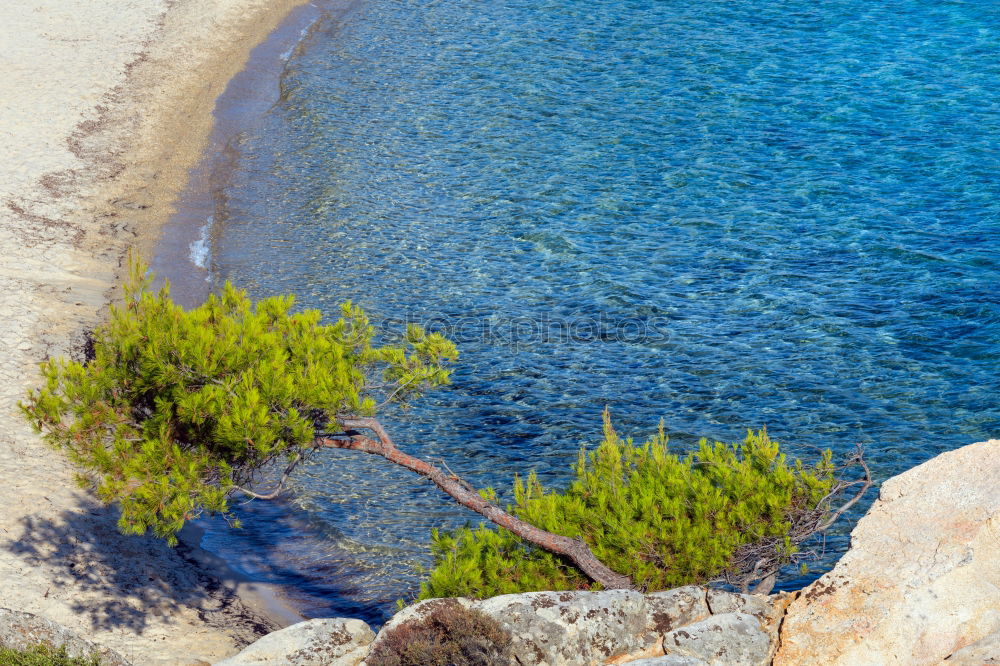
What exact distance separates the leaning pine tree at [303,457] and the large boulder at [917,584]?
1.13 meters

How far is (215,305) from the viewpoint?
1267 centimetres

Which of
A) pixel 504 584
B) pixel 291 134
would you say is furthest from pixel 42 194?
pixel 504 584

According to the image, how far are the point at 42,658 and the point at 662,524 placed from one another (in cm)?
786

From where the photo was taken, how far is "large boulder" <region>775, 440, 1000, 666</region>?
34.2 ft

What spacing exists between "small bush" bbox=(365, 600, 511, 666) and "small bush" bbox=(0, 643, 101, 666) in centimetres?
386

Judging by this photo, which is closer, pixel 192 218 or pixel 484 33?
pixel 192 218

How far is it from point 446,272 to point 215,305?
1641 centimetres

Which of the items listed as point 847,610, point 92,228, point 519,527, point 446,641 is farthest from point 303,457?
point 92,228

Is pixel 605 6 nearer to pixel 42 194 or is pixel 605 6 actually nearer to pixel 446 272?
pixel 446 272

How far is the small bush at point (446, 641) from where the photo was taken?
10945mm

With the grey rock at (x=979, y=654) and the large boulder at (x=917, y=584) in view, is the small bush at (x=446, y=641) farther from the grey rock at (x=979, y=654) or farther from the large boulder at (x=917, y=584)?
the grey rock at (x=979, y=654)

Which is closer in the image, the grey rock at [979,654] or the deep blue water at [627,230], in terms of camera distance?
the grey rock at [979,654]

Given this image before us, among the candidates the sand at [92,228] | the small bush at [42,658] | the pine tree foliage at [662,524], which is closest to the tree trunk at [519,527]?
the pine tree foliage at [662,524]

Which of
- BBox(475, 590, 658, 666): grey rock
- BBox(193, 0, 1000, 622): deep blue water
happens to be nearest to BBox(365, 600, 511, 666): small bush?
BBox(475, 590, 658, 666): grey rock
